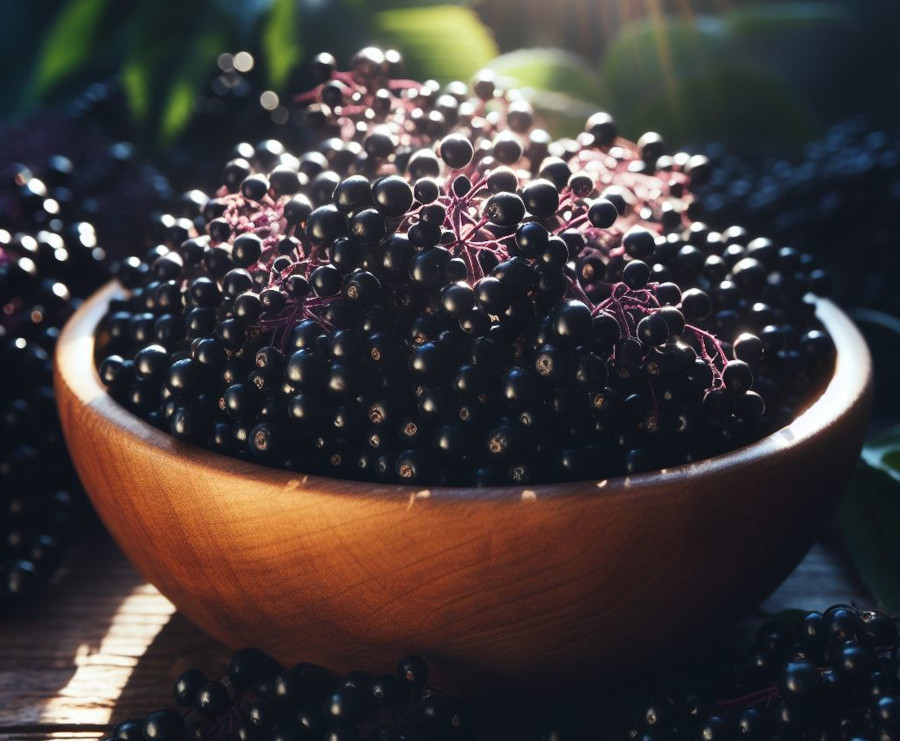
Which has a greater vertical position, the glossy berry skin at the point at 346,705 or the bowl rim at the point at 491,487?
the bowl rim at the point at 491,487

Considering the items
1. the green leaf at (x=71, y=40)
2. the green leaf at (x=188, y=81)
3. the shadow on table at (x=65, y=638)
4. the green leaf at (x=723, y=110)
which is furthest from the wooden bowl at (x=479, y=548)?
the green leaf at (x=71, y=40)

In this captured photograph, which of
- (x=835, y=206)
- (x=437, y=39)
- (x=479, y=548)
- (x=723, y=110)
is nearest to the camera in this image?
(x=479, y=548)

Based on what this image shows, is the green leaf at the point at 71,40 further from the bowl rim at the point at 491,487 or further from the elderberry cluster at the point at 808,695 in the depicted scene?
the elderberry cluster at the point at 808,695

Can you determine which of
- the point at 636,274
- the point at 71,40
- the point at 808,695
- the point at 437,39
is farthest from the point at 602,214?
the point at 71,40

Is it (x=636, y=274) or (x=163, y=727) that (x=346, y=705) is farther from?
(x=636, y=274)

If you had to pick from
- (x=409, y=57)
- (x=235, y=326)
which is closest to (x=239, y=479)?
(x=235, y=326)

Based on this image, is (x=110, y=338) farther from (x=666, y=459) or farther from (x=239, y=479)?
(x=666, y=459)

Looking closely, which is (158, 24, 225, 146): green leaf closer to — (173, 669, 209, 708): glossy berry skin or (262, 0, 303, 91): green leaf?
(262, 0, 303, 91): green leaf
